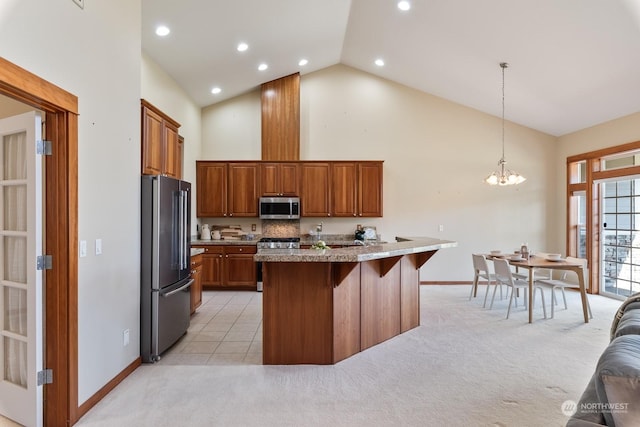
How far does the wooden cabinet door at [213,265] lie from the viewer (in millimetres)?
6230

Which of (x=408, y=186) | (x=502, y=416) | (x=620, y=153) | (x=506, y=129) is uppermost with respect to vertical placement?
(x=506, y=129)

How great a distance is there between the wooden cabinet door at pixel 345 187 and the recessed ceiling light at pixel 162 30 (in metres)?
3.37

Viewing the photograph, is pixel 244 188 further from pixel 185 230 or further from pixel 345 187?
pixel 185 230

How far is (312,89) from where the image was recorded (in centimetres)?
688

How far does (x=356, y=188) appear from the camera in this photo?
654cm

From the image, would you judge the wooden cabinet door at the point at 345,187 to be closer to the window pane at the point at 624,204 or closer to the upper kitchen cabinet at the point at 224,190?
the upper kitchen cabinet at the point at 224,190

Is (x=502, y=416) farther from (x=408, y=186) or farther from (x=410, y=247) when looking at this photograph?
(x=408, y=186)

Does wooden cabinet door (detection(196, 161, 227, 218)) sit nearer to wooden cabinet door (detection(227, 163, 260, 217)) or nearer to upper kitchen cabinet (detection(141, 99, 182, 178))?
wooden cabinet door (detection(227, 163, 260, 217))

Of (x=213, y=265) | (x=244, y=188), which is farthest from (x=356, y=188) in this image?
(x=213, y=265)

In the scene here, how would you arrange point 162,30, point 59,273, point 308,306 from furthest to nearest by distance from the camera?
1. point 162,30
2. point 308,306
3. point 59,273

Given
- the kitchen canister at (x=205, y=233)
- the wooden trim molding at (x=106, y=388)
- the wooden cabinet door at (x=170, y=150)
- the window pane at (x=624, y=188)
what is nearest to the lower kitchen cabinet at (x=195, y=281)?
the wooden cabinet door at (x=170, y=150)

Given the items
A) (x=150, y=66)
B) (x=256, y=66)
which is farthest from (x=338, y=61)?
(x=150, y=66)

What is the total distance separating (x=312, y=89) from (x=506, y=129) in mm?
3889

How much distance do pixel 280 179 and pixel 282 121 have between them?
1109mm
